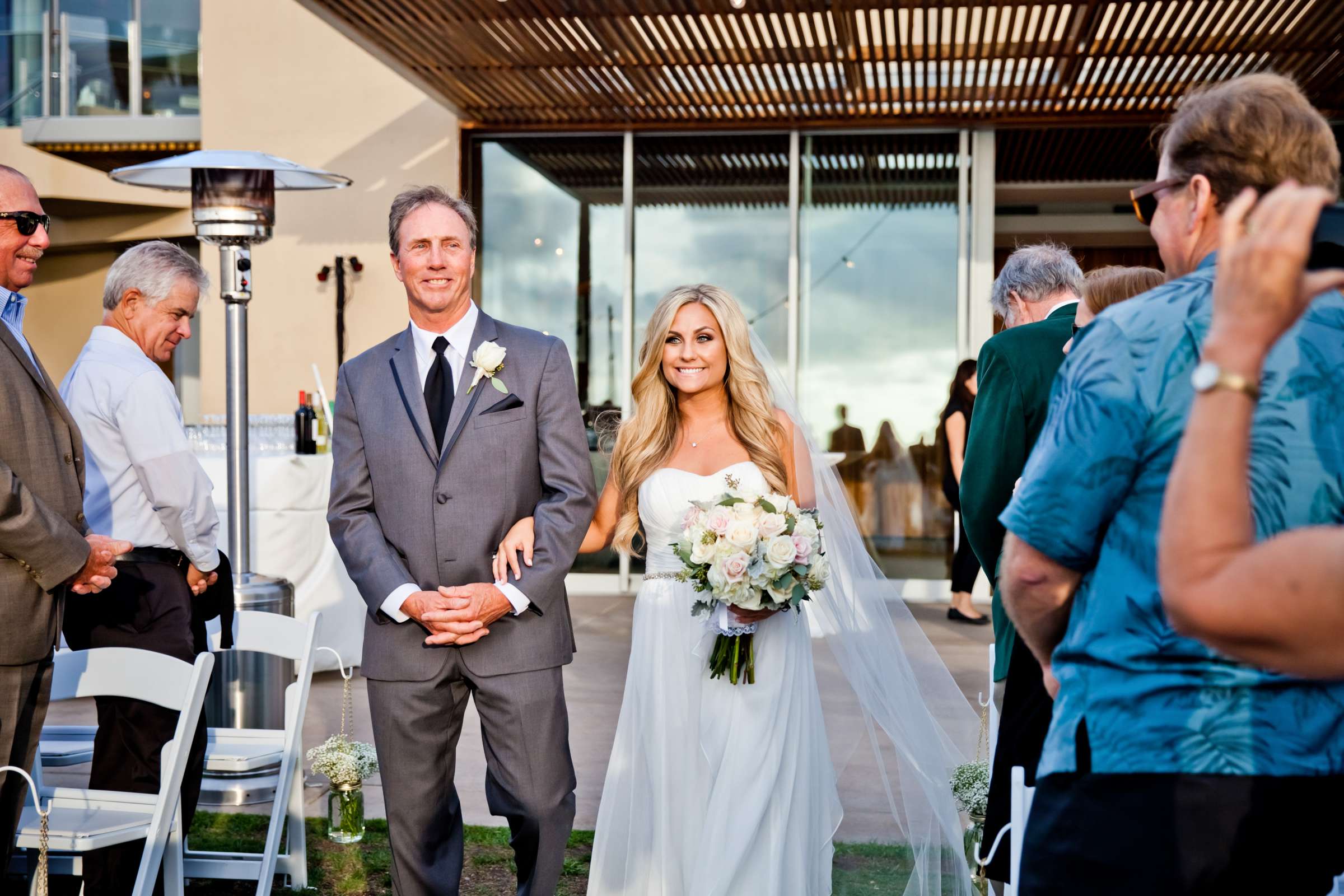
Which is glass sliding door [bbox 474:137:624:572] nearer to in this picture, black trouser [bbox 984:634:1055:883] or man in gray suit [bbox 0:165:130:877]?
man in gray suit [bbox 0:165:130:877]

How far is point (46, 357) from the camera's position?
46.5 ft

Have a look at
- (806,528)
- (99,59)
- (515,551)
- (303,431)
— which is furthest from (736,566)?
(99,59)

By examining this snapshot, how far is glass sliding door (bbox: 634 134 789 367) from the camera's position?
1046 centimetres

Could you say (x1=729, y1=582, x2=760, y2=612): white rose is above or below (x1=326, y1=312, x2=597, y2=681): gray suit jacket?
below

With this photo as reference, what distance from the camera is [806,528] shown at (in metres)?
3.72

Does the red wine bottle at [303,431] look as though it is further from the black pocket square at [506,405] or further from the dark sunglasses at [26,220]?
the black pocket square at [506,405]

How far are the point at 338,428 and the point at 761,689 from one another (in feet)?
4.95

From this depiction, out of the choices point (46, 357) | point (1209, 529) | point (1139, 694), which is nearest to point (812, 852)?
point (1139, 694)

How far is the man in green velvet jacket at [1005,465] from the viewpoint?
10.8 feet

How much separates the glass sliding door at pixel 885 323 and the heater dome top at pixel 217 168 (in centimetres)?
506

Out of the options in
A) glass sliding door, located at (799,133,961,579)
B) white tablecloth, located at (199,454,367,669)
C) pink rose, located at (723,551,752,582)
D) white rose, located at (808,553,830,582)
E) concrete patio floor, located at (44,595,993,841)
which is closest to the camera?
pink rose, located at (723,551,752,582)

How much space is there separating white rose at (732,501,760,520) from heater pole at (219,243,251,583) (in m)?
3.23

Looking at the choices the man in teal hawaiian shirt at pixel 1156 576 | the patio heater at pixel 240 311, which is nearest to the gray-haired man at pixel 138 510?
the patio heater at pixel 240 311

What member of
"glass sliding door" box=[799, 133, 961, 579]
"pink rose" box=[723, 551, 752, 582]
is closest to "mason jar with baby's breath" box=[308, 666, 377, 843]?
"pink rose" box=[723, 551, 752, 582]
